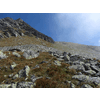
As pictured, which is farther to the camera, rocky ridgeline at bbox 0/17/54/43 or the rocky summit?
rocky ridgeline at bbox 0/17/54/43

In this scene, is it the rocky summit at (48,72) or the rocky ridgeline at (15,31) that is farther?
the rocky ridgeline at (15,31)

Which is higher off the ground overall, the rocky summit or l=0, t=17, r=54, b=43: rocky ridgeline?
l=0, t=17, r=54, b=43: rocky ridgeline

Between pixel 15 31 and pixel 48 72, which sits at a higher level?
pixel 15 31

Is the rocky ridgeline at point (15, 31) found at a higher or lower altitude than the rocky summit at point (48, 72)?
higher

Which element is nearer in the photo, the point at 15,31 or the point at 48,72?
the point at 48,72
